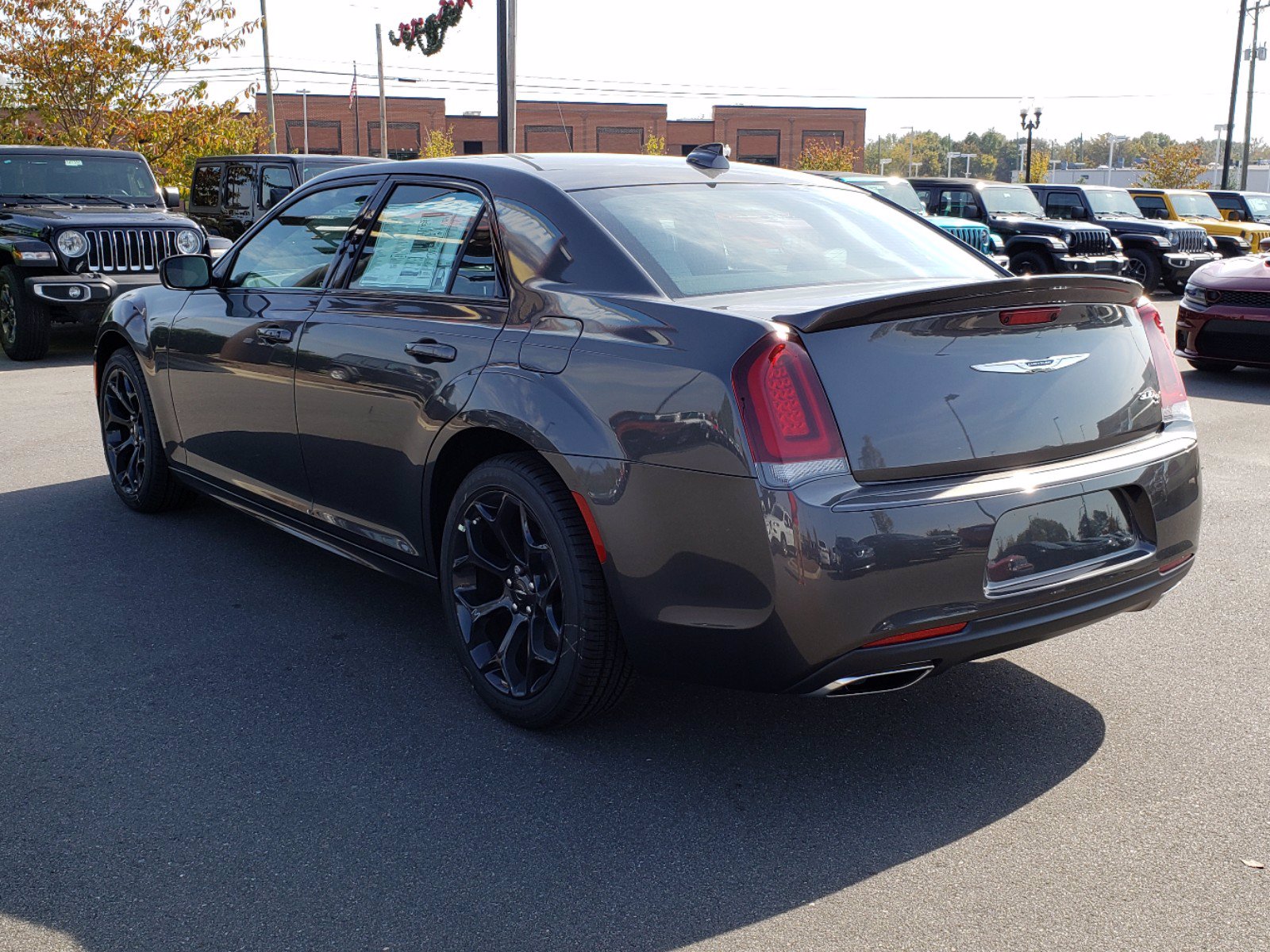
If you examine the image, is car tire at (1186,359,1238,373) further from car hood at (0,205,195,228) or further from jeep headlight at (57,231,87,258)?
jeep headlight at (57,231,87,258)

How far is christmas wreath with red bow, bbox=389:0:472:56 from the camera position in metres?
20.7

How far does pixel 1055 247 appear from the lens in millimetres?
18969

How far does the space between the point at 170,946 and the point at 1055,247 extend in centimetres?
1855

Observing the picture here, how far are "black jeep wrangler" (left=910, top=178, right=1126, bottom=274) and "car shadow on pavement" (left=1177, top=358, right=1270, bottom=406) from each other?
6.97 m

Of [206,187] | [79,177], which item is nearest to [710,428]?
[79,177]

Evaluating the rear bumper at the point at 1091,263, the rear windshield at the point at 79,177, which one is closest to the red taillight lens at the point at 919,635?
the rear windshield at the point at 79,177

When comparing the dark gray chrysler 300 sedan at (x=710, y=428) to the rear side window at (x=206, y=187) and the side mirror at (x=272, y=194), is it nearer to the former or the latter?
the side mirror at (x=272, y=194)

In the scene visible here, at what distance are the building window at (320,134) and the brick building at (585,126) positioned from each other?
46mm

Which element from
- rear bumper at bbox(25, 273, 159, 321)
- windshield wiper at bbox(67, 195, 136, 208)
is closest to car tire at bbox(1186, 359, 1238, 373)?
rear bumper at bbox(25, 273, 159, 321)

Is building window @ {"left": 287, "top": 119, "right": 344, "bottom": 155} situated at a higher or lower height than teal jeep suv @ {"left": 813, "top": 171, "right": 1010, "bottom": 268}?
higher

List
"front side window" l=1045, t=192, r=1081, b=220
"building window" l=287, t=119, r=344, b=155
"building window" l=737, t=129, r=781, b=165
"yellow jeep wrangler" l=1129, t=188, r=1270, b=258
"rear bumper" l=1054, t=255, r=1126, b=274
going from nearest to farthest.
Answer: "rear bumper" l=1054, t=255, r=1126, b=274 → "front side window" l=1045, t=192, r=1081, b=220 → "yellow jeep wrangler" l=1129, t=188, r=1270, b=258 → "building window" l=287, t=119, r=344, b=155 → "building window" l=737, t=129, r=781, b=165

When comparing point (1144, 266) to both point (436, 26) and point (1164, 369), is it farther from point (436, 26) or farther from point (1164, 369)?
point (1164, 369)

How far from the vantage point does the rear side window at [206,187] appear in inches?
678

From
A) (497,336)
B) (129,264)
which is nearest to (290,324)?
(497,336)
